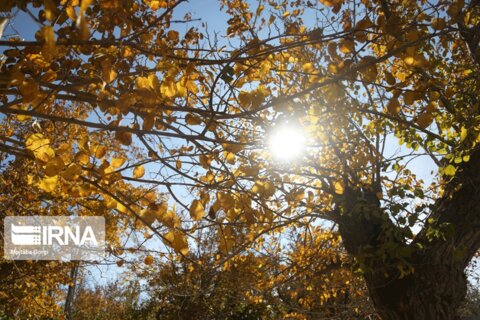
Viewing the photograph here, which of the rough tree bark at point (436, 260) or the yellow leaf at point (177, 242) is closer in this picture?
the yellow leaf at point (177, 242)

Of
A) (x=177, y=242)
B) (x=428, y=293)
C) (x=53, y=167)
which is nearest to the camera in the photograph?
→ (x=53, y=167)

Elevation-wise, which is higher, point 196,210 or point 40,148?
point 40,148

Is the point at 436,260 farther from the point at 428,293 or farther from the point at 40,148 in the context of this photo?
the point at 40,148

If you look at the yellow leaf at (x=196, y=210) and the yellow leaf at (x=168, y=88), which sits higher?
the yellow leaf at (x=168, y=88)

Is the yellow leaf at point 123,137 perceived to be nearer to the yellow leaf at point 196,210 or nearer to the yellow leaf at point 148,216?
the yellow leaf at point 148,216

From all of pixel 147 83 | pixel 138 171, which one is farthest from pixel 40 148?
pixel 147 83

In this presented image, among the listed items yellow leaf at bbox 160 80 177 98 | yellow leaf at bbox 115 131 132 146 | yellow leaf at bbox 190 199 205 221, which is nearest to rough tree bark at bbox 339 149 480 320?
yellow leaf at bbox 190 199 205 221

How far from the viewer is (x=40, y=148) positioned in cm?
161

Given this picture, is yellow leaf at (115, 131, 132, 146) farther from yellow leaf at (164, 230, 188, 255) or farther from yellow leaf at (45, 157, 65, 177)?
yellow leaf at (164, 230, 188, 255)

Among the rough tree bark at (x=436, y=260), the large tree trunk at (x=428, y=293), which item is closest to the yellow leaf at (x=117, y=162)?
the rough tree bark at (x=436, y=260)

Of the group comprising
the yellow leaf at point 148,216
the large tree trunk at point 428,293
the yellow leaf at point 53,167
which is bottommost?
the large tree trunk at point 428,293

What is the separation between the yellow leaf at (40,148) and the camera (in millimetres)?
1583

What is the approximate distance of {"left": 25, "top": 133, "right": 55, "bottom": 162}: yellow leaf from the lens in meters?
1.58

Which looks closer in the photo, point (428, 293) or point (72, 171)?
point (72, 171)
